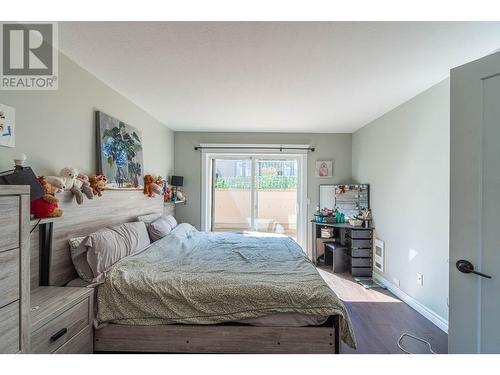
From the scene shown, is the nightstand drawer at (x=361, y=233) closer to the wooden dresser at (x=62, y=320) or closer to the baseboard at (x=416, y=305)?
the baseboard at (x=416, y=305)

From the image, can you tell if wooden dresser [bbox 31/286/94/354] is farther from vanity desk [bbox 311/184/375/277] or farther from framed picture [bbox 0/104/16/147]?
vanity desk [bbox 311/184/375/277]

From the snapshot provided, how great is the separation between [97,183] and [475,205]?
266cm

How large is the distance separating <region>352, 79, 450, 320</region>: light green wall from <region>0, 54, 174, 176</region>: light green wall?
10.7ft

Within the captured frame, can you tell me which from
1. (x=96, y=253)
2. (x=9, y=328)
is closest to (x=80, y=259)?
(x=96, y=253)

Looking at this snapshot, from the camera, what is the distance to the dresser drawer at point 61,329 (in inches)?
50.3

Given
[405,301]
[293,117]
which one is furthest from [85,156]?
[405,301]

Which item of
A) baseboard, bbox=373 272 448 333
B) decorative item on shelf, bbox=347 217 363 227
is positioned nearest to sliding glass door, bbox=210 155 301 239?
decorative item on shelf, bbox=347 217 363 227

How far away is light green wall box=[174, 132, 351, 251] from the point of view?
4473 mm

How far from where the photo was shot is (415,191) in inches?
108

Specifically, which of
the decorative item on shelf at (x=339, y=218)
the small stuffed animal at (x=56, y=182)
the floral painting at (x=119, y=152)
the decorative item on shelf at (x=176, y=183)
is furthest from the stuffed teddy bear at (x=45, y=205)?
the decorative item on shelf at (x=339, y=218)

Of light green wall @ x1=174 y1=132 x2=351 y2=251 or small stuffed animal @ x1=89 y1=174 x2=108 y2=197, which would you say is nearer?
small stuffed animal @ x1=89 y1=174 x2=108 y2=197

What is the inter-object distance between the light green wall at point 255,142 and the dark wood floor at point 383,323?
→ 159 cm
